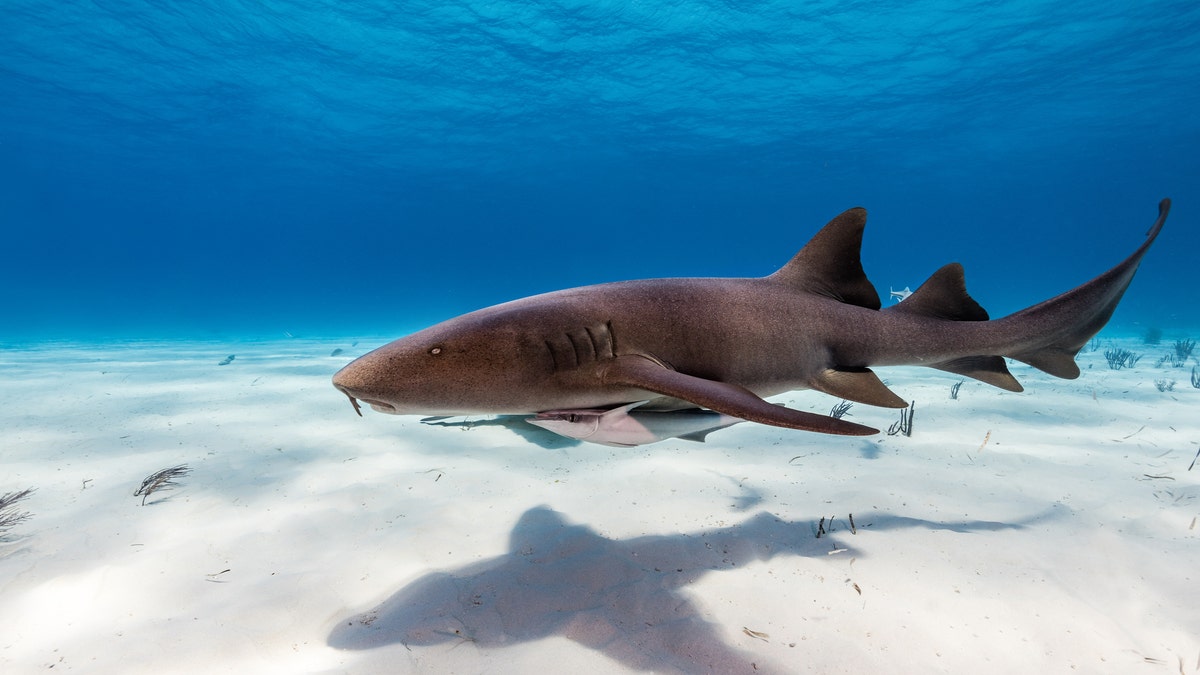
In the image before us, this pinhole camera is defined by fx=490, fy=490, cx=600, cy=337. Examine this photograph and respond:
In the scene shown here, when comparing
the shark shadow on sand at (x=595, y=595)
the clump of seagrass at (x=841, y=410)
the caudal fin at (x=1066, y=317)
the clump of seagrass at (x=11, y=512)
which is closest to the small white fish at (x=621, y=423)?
the shark shadow on sand at (x=595, y=595)

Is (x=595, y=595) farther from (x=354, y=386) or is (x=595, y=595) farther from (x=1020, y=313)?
(x=1020, y=313)

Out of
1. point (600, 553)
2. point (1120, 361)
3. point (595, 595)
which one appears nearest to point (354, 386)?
point (595, 595)

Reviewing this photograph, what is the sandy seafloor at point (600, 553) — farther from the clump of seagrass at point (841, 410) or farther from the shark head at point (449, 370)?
the shark head at point (449, 370)

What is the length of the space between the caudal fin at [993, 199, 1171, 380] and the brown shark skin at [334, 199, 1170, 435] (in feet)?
0.04

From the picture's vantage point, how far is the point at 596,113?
40.9 metres

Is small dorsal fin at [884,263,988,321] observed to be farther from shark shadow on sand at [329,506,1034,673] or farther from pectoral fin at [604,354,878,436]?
pectoral fin at [604,354,878,436]

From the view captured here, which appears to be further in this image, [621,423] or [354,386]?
[621,423]

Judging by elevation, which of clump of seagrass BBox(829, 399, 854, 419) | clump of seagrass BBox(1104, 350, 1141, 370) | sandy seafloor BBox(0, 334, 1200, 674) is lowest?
clump of seagrass BBox(1104, 350, 1141, 370)

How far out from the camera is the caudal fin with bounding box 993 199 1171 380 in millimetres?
3488

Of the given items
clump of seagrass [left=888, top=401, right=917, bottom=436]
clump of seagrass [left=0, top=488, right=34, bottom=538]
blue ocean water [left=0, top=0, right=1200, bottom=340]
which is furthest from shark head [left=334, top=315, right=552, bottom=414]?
blue ocean water [left=0, top=0, right=1200, bottom=340]

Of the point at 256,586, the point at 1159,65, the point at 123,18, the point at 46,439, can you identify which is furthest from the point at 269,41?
the point at 1159,65

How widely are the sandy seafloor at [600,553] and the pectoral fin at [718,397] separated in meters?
1.19

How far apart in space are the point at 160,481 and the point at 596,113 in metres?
41.8

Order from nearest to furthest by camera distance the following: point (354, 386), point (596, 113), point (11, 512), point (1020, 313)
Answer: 1. point (354, 386)
2. point (1020, 313)
3. point (11, 512)
4. point (596, 113)
